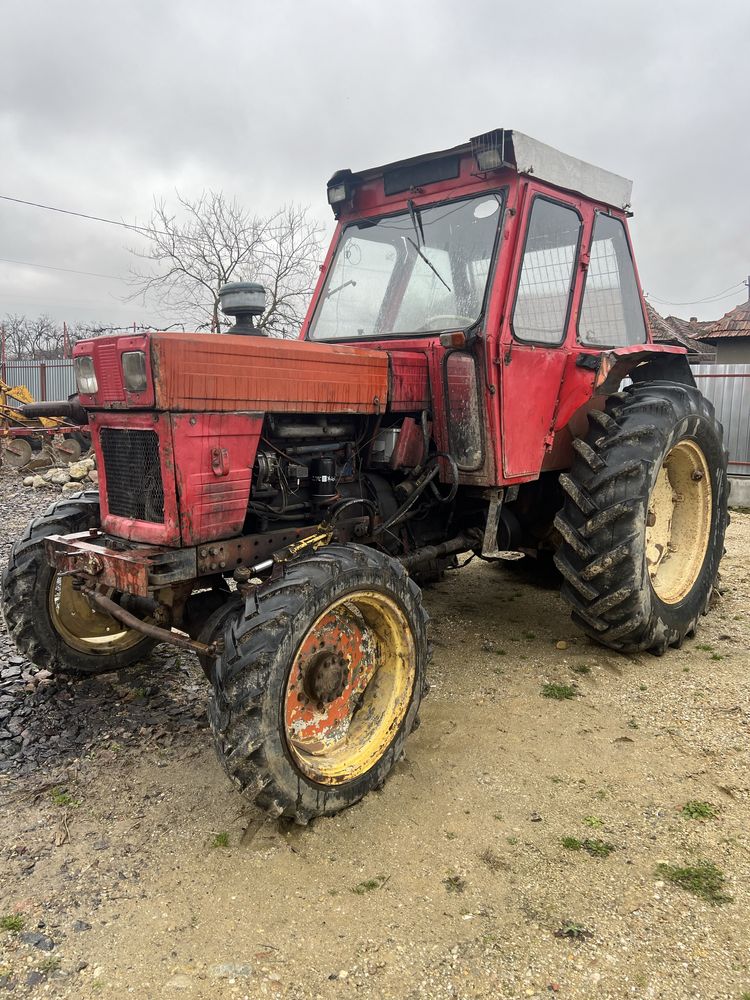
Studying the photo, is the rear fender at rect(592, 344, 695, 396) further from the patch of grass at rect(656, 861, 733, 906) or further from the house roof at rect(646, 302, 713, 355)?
the house roof at rect(646, 302, 713, 355)

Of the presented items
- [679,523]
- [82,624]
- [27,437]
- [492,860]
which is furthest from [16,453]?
[492,860]

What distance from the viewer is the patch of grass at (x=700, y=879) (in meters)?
2.38

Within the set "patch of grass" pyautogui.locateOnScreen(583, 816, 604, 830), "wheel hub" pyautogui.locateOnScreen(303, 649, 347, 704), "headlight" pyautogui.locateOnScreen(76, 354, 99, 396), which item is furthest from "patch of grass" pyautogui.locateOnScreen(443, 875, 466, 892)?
"headlight" pyautogui.locateOnScreen(76, 354, 99, 396)

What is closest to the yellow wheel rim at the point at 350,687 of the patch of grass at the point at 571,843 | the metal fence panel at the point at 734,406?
the patch of grass at the point at 571,843

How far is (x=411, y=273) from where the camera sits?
4.25 metres

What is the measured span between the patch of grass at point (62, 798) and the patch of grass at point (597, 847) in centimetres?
199

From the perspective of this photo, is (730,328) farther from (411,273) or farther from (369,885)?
(369,885)

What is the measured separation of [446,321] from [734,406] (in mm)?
8713

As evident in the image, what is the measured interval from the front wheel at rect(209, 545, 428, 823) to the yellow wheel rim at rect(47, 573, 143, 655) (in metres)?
1.20

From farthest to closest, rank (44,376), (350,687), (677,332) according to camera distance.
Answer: (677,332) < (44,376) < (350,687)

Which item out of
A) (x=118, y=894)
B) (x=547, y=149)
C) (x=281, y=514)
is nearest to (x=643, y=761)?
(x=281, y=514)

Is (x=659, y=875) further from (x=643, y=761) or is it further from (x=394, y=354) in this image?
(x=394, y=354)

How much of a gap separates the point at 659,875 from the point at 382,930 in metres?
0.98

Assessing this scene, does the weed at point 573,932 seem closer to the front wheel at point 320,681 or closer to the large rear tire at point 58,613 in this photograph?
the front wheel at point 320,681
